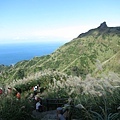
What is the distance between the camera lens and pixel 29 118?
8.48 m

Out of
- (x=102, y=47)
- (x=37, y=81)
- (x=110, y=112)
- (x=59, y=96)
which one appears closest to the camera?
(x=110, y=112)

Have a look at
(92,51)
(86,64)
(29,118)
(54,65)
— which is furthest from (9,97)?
(92,51)

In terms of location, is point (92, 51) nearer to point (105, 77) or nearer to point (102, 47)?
point (102, 47)

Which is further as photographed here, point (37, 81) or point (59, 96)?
point (37, 81)

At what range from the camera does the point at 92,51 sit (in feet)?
579

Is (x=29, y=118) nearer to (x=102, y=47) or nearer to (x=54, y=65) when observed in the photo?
(x=54, y=65)

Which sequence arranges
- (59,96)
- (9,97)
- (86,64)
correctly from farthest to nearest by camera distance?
(86,64)
(59,96)
(9,97)

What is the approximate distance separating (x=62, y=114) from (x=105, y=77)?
1.52 metres

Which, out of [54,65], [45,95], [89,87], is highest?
[89,87]

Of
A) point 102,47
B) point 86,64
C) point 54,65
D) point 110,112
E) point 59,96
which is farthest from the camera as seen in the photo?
point 102,47

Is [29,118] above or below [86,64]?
above

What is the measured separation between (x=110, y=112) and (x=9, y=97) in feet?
9.71

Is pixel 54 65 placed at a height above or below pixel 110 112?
below

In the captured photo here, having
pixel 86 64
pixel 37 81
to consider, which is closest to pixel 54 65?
A: pixel 86 64
